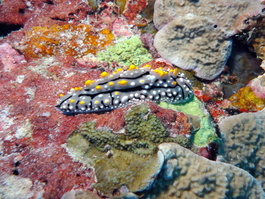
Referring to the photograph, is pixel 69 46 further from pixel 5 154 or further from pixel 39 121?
pixel 5 154

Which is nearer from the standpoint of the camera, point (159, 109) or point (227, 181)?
point (227, 181)

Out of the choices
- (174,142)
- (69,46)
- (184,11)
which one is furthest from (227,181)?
(69,46)

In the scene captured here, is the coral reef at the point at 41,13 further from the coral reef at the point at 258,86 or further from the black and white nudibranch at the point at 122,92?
the coral reef at the point at 258,86

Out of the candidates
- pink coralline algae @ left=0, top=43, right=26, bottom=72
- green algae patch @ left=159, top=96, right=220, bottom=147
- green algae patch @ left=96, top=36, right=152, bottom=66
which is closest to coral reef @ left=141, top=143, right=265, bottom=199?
green algae patch @ left=159, top=96, right=220, bottom=147

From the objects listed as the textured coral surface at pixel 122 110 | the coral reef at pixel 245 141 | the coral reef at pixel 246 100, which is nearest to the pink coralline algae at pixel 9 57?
the textured coral surface at pixel 122 110

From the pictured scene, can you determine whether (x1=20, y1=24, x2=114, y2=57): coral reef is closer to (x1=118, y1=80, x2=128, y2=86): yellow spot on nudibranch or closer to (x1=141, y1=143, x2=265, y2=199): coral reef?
(x1=118, y1=80, x2=128, y2=86): yellow spot on nudibranch

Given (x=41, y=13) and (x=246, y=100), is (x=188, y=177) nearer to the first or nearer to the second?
(x=246, y=100)

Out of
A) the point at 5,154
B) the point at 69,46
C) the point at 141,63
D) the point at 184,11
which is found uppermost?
the point at 184,11

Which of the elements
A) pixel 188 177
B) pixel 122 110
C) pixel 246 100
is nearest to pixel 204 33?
pixel 246 100
